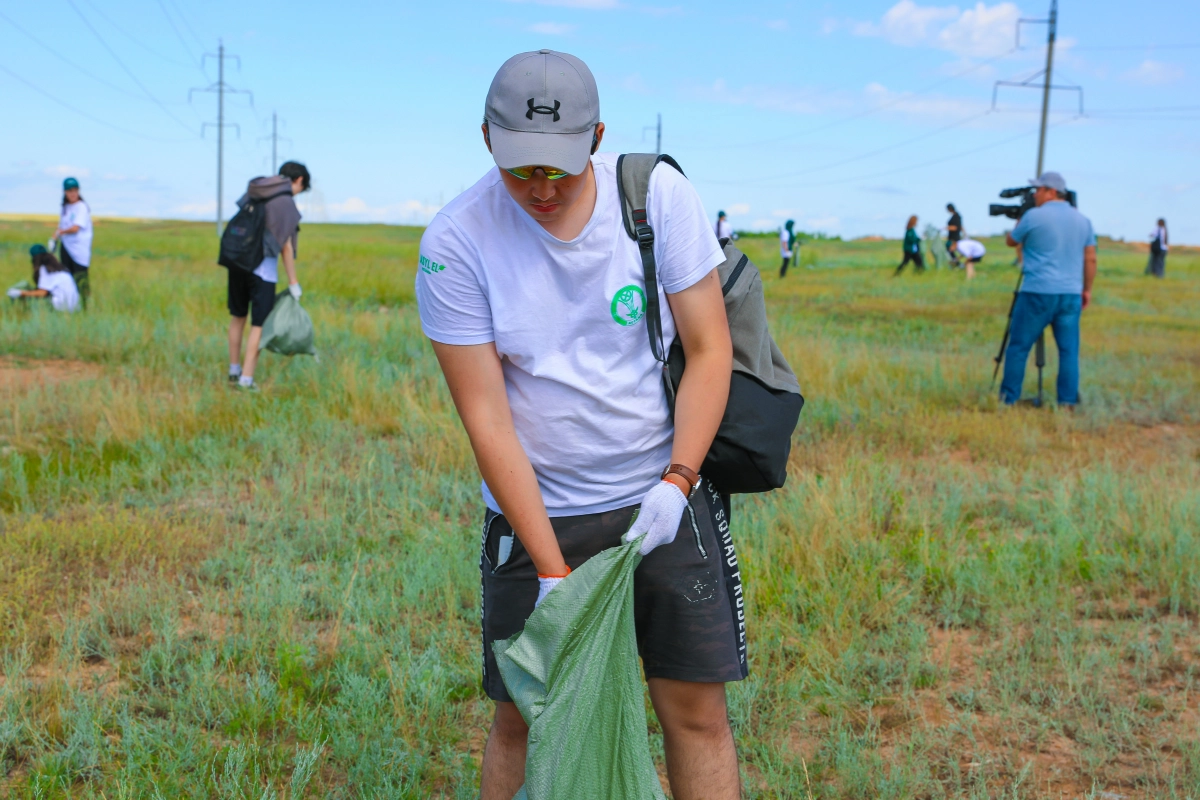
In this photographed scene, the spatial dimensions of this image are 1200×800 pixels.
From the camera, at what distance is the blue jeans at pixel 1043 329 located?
746cm

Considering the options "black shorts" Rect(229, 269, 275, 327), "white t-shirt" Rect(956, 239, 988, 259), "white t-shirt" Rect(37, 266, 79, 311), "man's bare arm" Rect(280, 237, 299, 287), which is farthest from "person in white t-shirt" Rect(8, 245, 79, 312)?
"white t-shirt" Rect(956, 239, 988, 259)

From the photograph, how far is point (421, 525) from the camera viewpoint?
4.66 meters

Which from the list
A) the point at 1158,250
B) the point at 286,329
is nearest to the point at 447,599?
the point at 286,329

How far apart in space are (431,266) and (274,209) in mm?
5976

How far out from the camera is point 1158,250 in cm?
2709

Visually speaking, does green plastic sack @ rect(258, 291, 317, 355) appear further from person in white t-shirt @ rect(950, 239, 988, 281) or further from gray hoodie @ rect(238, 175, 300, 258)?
person in white t-shirt @ rect(950, 239, 988, 281)

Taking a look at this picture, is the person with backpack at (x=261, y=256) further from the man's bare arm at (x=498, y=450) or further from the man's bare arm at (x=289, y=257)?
the man's bare arm at (x=498, y=450)

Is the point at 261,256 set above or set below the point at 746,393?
above

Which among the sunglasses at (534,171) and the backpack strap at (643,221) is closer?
the sunglasses at (534,171)

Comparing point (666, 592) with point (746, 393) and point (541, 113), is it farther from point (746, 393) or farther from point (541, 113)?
point (541, 113)

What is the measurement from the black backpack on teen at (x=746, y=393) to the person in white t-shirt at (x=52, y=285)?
35.1 feet

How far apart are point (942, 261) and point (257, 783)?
26580 millimetres

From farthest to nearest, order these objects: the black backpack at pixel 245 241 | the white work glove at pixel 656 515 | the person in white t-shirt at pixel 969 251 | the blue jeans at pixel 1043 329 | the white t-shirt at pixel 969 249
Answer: the white t-shirt at pixel 969 249
the person in white t-shirt at pixel 969 251
the blue jeans at pixel 1043 329
the black backpack at pixel 245 241
the white work glove at pixel 656 515

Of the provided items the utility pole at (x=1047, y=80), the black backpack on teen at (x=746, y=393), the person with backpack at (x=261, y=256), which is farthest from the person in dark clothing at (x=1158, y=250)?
the black backpack on teen at (x=746, y=393)
